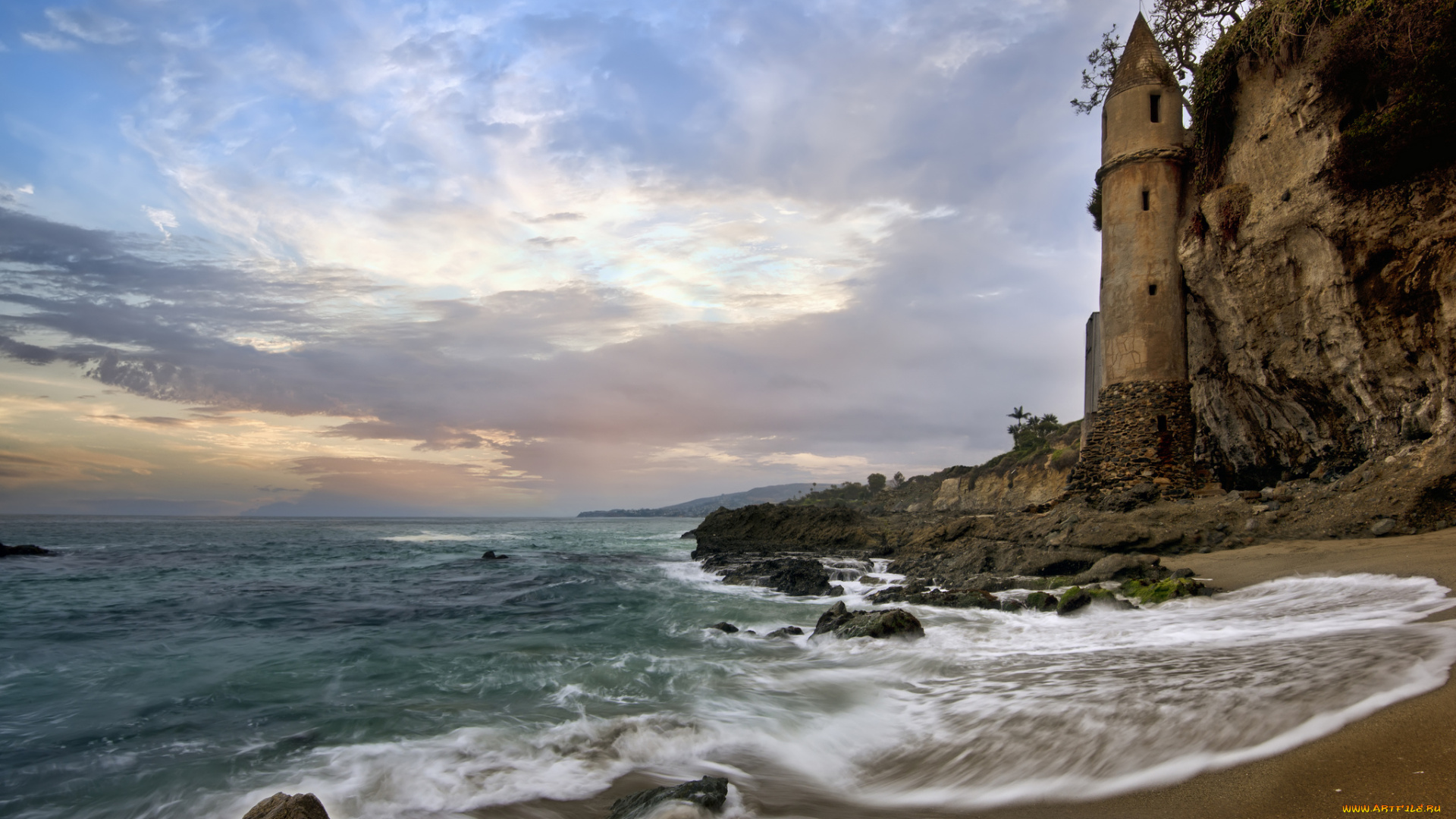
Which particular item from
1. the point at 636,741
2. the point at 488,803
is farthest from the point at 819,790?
the point at 488,803

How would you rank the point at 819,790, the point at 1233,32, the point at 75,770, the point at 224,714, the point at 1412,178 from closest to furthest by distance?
1. the point at 819,790
2. the point at 75,770
3. the point at 224,714
4. the point at 1412,178
5. the point at 1233,32

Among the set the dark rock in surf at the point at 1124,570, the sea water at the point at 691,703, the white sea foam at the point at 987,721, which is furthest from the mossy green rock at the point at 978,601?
the white sea foam at the point at 987,721

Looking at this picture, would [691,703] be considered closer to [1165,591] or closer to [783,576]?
[1165,591]

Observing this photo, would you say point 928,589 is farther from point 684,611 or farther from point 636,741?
point 636,741

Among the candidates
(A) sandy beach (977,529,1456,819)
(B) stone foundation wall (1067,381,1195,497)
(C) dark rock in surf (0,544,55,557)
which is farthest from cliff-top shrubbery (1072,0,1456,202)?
(C) dark rock in surf (0,544,55,557)

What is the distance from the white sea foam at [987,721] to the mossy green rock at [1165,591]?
1045 mm

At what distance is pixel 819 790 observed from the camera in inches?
184

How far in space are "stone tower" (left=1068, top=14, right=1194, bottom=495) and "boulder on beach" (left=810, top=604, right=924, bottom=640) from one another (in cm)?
1183

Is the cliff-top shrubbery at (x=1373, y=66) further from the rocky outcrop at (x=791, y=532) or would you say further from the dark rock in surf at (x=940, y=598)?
the rocky outcrop at (x=791, y=532)

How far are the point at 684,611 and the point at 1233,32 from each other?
17.0 meters

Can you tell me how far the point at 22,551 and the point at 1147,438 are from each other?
137 ft

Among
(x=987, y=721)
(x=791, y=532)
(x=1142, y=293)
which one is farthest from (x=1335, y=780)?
(x=791, y=532)

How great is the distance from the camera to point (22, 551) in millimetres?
28078

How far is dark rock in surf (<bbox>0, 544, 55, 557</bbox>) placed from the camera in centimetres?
2718
